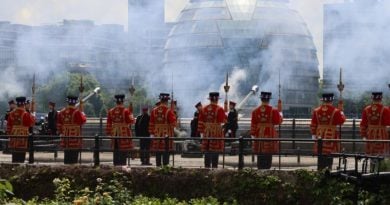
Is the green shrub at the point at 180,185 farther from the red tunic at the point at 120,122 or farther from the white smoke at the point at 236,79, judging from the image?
the white smoke at the point at 236,79

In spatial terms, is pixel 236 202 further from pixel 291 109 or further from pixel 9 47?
pixel 291 109

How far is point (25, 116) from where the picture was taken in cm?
2294

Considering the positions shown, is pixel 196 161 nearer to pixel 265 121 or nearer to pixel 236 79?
pixel 265 121

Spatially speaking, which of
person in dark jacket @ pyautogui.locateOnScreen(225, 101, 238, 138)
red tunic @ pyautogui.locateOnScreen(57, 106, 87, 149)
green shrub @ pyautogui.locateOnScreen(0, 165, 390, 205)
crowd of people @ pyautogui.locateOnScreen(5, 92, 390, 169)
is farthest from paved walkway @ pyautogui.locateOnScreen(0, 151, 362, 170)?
person in dark jacket @ pyautogui.locateOnScreen(225, 101, 238, 138)

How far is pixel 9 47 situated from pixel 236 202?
30585 mm

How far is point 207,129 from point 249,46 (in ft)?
209

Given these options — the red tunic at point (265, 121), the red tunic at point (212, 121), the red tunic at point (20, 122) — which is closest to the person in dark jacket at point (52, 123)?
the red tunic at point (20, 122)

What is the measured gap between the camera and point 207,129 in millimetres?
21328

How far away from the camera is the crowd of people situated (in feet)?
62.4

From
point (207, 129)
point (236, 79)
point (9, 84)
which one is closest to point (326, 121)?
point (207, 129)

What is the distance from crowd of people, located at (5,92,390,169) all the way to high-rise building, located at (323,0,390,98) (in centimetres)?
865

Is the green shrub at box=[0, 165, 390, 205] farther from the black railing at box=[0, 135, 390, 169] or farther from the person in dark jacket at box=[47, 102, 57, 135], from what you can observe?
the person in dark jacket at box=[47, 102, 57, 135]

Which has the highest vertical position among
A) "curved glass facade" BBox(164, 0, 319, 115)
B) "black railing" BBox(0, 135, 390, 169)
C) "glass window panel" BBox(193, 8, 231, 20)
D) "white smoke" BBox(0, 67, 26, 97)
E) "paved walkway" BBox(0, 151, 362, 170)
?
"glass window panel" BBox(193, 8, 231, 20)

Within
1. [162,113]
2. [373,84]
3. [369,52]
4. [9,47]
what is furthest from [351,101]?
[162,113]
